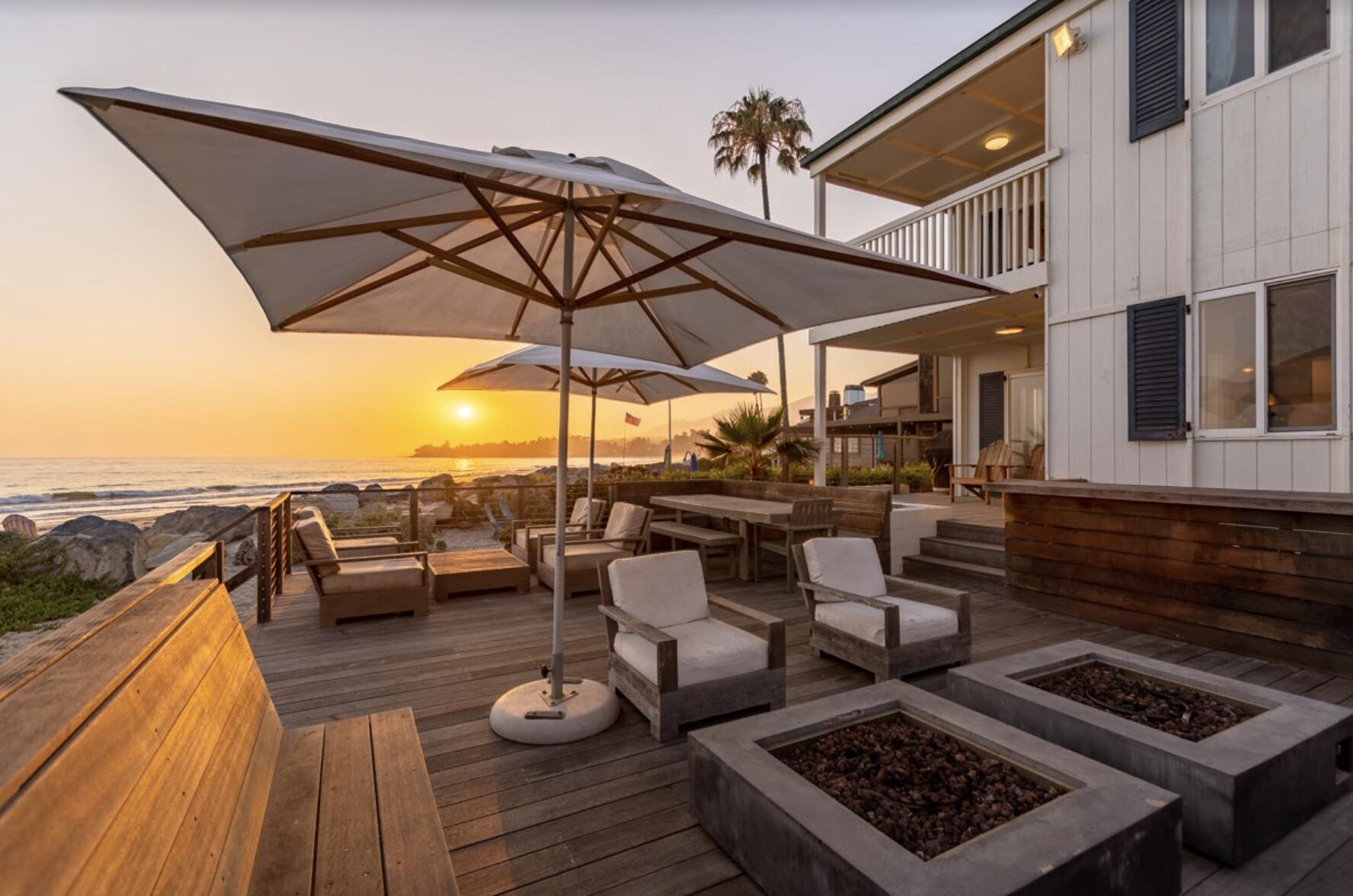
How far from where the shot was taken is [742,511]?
6418 mm

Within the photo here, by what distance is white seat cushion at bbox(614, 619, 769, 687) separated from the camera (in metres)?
3.21

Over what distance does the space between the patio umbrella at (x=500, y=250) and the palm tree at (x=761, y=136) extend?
16.1 meters

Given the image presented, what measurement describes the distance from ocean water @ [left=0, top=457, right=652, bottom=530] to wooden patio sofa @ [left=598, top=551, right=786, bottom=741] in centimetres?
2020

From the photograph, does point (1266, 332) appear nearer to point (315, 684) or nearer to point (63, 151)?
point (315, 684)

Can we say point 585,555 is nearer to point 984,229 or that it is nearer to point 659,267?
point 659,267

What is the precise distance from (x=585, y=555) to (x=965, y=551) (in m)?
4.17

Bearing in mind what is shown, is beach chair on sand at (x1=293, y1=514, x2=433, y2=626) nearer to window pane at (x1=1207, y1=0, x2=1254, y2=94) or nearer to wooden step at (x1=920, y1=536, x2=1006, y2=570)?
wooden step at (x1=920, y1=536, x2=1006, y2=570)

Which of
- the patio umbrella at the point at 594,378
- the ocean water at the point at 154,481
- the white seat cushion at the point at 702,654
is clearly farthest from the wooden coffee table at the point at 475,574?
the ocean water at the point at 154,481

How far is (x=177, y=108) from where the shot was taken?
1.69 metres

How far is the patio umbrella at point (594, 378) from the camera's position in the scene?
6.63 meters

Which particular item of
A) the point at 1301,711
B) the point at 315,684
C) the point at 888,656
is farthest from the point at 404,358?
the point at 1301,711

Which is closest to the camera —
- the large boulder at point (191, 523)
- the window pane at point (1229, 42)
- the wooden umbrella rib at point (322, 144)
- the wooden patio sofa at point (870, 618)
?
the wooden umbrella rib at point (322, 144)

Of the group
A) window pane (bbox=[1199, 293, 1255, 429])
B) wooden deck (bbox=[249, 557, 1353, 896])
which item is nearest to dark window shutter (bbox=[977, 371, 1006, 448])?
window pane (bbox=[1199, 293, 1255, 429])

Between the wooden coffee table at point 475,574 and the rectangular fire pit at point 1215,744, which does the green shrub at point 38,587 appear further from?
the rectangular fire pit at point 1215,744
